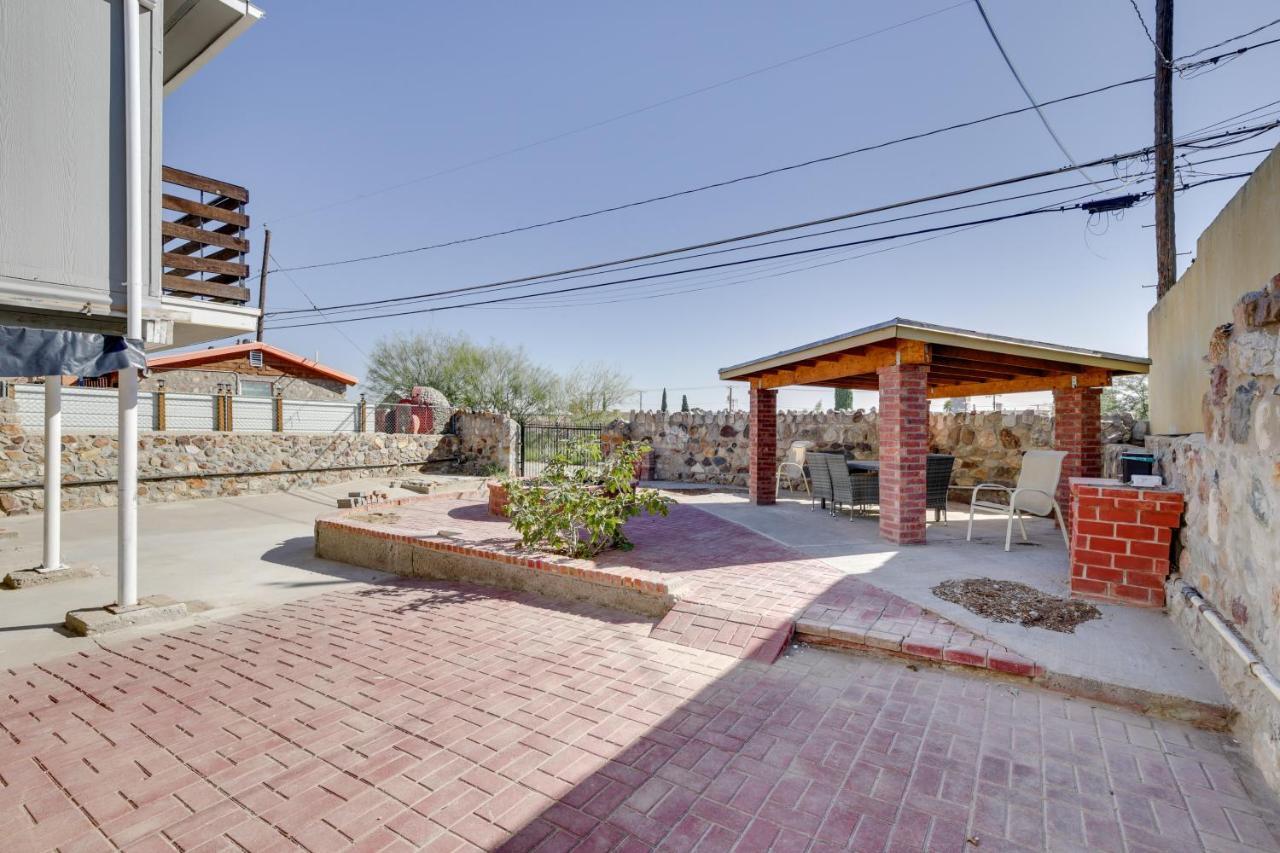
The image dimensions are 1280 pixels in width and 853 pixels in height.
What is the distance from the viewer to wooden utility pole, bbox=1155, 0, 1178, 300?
709 cm

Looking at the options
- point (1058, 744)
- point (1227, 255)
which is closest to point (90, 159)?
point (1058, 744)

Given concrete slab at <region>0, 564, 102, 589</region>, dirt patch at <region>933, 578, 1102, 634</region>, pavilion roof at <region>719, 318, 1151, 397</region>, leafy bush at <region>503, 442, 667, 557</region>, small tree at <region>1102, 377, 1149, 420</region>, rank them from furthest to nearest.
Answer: small tree at <region>1102, 377, 1149, 420</region> → pavilion roof at <region>719, 318, 1151, 397</region> → concrete slab at <region>0, 564, 102, 589</region> → leafy bush at <region>503, 442, 667, 557</region> → dirt patch at <region>933, 578, 1102, 634</region>

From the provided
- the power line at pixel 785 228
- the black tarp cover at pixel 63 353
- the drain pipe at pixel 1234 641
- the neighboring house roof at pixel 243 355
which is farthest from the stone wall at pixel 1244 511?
the neighboring house roof at pixel 243 355

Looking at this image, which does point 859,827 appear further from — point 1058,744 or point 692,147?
point 692,147

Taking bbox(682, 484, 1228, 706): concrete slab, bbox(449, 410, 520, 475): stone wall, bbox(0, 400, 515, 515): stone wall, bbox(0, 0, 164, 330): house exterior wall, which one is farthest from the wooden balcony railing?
bbox(449, 410, 520, 475): stone wall

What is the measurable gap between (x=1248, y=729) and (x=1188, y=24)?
9.23m

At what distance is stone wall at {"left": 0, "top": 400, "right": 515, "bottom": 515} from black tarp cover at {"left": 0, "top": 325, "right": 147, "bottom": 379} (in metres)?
8.49

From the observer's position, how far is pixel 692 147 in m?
11.3

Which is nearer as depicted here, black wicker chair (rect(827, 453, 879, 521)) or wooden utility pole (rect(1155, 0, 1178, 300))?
black wicker chair (rect(827, 453, 879, 521))

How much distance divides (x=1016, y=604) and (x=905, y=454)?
2.09m

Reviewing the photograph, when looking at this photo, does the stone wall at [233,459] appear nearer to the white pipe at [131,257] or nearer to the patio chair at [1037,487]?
the white pipe at [131,257]

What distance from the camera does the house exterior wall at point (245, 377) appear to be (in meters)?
18.0

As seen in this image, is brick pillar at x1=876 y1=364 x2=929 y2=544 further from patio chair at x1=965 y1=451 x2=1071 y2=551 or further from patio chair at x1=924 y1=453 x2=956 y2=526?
patio chair at x1=924 y1=453 x2=956 y2=526

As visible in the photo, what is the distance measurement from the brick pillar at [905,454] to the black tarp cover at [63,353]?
6347 mm
